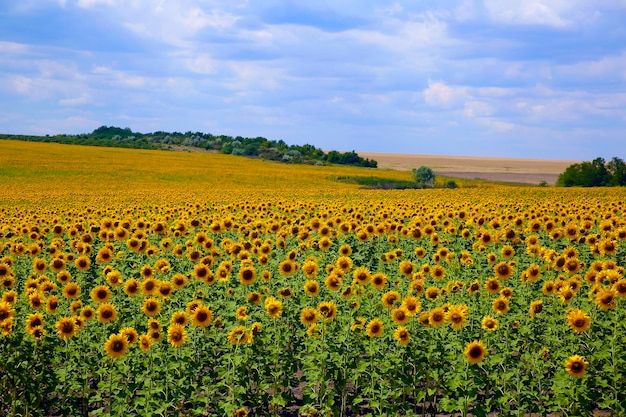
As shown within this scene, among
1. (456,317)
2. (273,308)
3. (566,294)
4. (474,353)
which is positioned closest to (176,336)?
(273,308)

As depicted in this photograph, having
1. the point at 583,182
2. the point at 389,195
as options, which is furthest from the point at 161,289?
the point at 583,182

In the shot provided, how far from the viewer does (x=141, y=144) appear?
10406 centimetres

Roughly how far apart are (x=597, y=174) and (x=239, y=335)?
69.2m

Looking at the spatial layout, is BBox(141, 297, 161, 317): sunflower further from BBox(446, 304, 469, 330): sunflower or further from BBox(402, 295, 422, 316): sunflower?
BBox(446, 304, 469, 330): sunflower

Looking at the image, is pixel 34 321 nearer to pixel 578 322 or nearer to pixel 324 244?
pixel 324 244

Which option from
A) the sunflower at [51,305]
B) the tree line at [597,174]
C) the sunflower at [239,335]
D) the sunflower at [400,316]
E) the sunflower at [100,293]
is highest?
the tree line at [597,174]

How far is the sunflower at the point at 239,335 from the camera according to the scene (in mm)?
7641

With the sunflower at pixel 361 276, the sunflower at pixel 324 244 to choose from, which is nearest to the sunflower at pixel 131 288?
the sunflower at pixel 361 276

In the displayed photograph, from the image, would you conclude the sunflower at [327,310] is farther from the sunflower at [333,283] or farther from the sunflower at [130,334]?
the sunflower at [130,334]

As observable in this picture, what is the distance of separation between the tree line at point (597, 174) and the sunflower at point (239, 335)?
67543 millimetres

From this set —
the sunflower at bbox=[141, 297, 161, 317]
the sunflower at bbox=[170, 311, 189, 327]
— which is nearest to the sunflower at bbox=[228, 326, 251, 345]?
the sunflower at bbox=[170, 311, 189, 327]

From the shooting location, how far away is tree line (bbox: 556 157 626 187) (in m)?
68.1

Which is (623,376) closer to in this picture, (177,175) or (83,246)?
(83,246)

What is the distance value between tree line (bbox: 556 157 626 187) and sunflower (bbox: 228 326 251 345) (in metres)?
67.5
